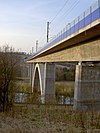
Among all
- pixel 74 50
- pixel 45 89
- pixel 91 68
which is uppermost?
pixel 74 50

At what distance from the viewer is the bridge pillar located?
20812 millimetres

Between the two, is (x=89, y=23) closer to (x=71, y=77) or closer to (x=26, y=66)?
(x=71, y=77)

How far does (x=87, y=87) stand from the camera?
21.0m

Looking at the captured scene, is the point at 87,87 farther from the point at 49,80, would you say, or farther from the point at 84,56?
the point at 49,80

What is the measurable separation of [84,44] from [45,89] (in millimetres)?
19715

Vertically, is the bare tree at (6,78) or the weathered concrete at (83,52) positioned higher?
the weathered concrete at (83,52)

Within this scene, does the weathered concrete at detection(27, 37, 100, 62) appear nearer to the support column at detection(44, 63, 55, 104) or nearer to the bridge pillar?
the bridge pillar

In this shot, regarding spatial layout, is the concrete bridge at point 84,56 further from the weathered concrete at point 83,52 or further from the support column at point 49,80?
the support column at point 49,80

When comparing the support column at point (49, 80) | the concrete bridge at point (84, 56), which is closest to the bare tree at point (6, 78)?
the concrete bridge at point (84, 56)

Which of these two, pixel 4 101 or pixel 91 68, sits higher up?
pixel 91 68

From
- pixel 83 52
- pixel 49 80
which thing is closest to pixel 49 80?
pixel 49 80

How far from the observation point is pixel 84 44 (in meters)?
19.8

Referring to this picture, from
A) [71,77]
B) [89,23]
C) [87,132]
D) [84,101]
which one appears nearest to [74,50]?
[84,101]

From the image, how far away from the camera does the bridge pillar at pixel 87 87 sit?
20812 millimetres
